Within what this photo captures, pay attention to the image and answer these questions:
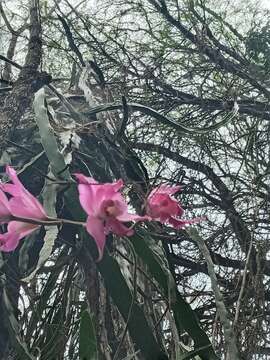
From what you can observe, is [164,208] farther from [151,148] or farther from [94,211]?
[151,148]

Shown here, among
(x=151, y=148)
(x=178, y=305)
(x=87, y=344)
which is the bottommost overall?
(x=87, y=344)

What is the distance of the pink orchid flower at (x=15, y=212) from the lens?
0.68 metres

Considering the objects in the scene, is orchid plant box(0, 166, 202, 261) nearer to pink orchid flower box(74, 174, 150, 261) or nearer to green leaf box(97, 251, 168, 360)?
pink orchid flower box(74, 174, 150, 261)

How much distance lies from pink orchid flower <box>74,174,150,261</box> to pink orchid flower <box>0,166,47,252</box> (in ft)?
0.26

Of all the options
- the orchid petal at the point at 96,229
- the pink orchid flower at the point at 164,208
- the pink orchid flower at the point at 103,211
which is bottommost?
the orchid petal at the point at 96,229

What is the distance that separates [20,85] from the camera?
5.29ft

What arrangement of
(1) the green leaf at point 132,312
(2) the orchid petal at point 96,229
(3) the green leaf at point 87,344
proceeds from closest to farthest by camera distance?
(2) the orchid petal at point 96,229
(3) the green leaf at point 87,344
(1) the green leaf at point 132,312

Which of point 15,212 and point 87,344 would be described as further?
point 87,344

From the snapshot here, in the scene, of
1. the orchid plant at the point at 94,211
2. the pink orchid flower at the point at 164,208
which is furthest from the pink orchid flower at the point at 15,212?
the pink orchid flower at the point at 164,208

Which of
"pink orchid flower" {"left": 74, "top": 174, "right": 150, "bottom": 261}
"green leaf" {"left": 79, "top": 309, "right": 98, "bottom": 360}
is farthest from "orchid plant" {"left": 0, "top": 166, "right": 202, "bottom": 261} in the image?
"green leaf" {"left": 79, "top": 309, "right": 98, "bottom": 360}

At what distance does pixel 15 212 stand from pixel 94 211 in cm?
10

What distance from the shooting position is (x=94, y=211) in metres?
0.65

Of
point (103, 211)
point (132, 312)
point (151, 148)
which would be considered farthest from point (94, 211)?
point (151, 148)

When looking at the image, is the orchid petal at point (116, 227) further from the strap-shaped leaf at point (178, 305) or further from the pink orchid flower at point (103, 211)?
the strap-shaped leaf at point (178, 305)
